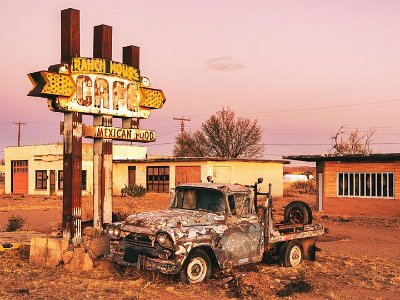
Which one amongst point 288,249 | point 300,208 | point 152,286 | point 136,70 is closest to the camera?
point 152,286

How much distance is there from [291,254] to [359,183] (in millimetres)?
15830

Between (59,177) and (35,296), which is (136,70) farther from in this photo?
(59,177)

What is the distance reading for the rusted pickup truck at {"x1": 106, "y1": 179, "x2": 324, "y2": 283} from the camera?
9.30m

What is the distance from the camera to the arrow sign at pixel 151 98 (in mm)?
13875

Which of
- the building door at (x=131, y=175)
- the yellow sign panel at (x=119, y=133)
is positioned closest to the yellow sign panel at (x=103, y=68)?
the yellow sign panel at (x=119, y=133)

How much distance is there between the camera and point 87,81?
1228 centimetres

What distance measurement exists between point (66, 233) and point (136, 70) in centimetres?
468

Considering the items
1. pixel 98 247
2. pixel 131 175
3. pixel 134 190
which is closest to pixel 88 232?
pixel 98 247

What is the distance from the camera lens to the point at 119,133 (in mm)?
13039

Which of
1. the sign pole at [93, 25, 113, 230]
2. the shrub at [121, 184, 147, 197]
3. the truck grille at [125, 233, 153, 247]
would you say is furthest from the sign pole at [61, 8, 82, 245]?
the shrub at [121, 184, 147, 197]

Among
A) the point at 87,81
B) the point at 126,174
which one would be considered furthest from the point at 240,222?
the point at 126,174

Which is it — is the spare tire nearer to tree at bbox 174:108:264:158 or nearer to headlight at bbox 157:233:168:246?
headlight at bbox 157:233:168:246

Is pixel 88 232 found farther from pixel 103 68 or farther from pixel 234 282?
pixel 234 282

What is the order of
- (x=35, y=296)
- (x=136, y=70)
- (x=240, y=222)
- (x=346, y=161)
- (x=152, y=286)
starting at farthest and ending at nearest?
(x=346, y=161) → (x=136, y=70) → (x=240, y=222) → (x=152, y=286) → (x=35, y=296)
